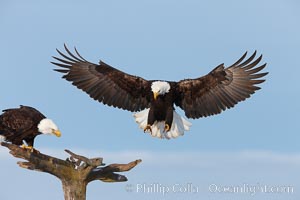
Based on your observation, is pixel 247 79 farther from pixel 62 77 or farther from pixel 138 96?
pixel 62 77

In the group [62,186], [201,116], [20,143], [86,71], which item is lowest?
[62,186]

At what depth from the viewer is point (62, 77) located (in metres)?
11.0

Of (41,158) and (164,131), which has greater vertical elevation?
(164,131)

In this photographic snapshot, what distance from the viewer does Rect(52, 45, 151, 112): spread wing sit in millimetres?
10883

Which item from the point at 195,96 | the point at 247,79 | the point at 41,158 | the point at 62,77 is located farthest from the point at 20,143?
the point at 247,79

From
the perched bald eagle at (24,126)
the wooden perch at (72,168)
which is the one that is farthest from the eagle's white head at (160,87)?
the perched bald eagle at (24,126)

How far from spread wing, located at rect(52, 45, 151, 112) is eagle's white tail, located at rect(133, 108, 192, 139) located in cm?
15

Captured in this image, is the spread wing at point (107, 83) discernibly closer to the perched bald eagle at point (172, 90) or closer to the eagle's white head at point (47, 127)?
the perched bald eagle at point (172, 90)

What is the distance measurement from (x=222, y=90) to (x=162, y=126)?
1.10 m

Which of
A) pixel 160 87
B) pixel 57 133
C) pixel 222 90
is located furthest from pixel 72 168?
pixel 222 90

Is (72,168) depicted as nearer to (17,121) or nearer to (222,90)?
(17,121)

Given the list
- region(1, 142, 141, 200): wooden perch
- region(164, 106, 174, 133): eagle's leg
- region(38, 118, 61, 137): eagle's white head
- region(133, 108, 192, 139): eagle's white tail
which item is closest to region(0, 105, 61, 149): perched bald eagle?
region(38, 118, 61, 137): eagle's white head

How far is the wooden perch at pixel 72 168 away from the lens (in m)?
8.66

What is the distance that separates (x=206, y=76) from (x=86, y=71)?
75.0 inches
